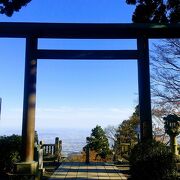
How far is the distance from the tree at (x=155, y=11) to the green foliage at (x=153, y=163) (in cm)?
564

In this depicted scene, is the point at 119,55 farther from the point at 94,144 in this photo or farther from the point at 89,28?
the point at 94,144

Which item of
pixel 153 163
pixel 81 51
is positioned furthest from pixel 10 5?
pixel 153 163

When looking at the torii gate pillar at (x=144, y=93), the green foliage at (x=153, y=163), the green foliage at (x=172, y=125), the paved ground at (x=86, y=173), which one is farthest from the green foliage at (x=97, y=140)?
the green foliage at (x=153, y=163)

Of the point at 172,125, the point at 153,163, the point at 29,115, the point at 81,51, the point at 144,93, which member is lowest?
the point at 153,163

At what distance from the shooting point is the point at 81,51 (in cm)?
1074

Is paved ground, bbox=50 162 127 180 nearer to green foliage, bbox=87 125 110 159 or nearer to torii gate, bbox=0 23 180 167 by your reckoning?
torii gate, bbox=0 23 180 167

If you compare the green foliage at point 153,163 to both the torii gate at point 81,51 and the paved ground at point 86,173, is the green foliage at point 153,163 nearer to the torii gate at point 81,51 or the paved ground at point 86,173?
the torii gate at point 81,51

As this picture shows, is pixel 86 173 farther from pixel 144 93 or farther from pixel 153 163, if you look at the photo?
pixel 153 163

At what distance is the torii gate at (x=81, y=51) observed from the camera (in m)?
10.2

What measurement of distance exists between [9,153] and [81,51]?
14.7ft

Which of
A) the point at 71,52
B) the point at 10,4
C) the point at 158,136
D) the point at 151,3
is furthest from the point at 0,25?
the point at 158,136

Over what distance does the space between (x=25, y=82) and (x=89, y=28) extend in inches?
106

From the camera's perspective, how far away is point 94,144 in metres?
31.8

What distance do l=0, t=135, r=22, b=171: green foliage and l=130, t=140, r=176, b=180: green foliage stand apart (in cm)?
460
